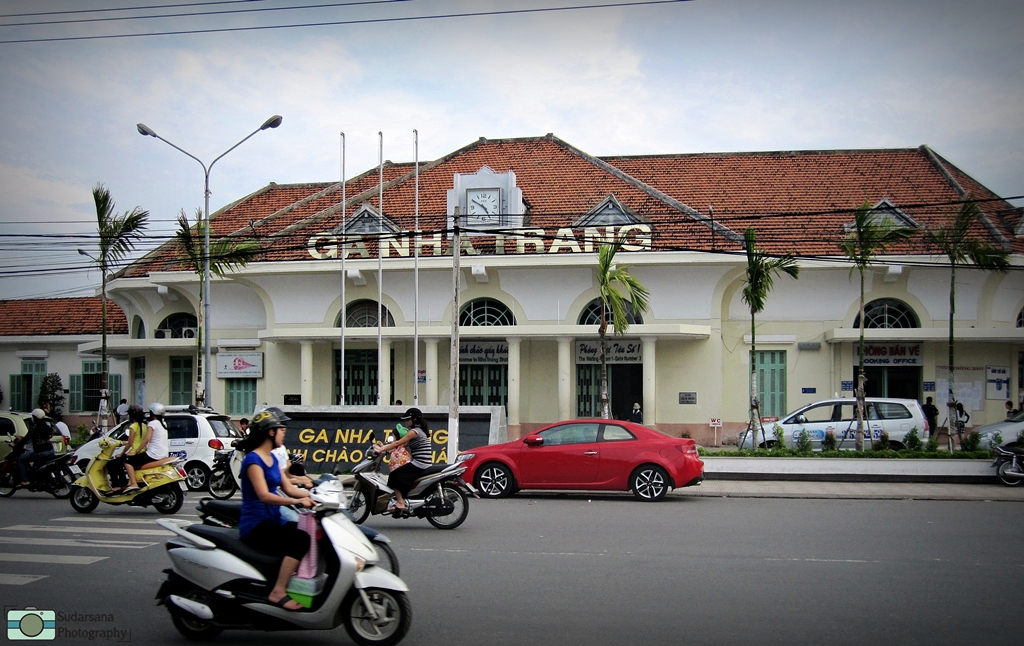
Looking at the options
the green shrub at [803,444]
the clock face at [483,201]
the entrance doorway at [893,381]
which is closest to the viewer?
the green shrub at [803,444]

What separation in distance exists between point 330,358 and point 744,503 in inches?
672

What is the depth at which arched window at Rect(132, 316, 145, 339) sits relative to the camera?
3094 centimetres

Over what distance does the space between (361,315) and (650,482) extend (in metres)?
16.0

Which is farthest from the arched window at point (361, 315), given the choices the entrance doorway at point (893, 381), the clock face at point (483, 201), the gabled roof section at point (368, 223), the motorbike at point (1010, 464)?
the motorbike at point (1010, 464)

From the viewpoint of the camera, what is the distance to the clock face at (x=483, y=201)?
1029 inches

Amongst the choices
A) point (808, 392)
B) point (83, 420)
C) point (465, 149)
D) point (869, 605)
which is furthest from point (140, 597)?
point (83, 420)

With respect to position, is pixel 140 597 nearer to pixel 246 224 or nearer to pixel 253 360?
pixel 253 360

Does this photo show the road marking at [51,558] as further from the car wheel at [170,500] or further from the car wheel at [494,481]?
the car wheel at [494,481]

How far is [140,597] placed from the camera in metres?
7.84

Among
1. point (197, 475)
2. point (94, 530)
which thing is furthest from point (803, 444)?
point (94, 530)

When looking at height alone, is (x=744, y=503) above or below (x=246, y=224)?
below

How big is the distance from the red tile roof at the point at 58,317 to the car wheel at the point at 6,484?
62.3 ft

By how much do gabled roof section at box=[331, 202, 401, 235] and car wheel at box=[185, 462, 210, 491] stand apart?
11811 millimetres

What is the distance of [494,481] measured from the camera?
14867mm
